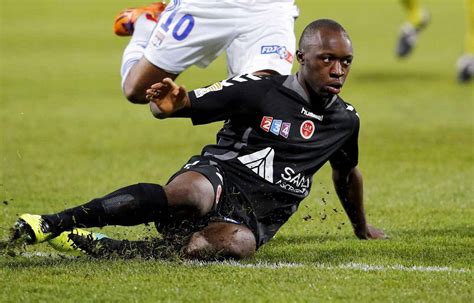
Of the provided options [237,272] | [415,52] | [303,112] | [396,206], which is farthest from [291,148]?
[415,52]

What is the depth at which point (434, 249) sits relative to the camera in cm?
718

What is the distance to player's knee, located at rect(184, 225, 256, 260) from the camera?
667cm

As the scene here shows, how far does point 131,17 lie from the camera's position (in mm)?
9211

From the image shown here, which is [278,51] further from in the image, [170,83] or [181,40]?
[170,83]

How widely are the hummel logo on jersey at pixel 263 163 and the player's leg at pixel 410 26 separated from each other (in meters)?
15.2

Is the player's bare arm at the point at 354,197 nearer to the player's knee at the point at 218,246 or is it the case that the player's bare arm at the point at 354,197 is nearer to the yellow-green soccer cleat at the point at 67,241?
the player's knee at the point at 218,246

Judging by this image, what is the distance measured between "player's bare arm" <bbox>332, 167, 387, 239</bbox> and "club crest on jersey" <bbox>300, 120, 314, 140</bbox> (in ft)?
1.65

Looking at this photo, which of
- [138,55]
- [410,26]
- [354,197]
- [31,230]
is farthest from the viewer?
[410,26]

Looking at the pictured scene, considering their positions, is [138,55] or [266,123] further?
[138,55]

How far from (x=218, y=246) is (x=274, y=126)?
2.70 feet

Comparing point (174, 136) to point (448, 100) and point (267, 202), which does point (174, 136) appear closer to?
point (448, 100)

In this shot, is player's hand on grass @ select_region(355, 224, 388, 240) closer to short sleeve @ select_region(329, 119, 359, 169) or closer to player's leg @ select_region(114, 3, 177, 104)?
short sleeve @ select_region(329, 119, 359, 169)

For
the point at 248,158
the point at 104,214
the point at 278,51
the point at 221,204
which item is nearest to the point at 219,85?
the point at 248,158

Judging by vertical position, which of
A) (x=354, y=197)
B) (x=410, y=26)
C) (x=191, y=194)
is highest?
(x=191, y=194)
